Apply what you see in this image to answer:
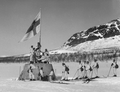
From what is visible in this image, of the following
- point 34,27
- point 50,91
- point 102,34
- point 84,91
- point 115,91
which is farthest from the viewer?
point 102,34

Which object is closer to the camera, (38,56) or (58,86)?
(58,86)

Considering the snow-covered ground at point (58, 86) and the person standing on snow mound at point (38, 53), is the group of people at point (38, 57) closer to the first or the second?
the person standing on snow mound at point (38, 53)

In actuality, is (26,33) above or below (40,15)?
below

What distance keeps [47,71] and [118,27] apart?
130696mm

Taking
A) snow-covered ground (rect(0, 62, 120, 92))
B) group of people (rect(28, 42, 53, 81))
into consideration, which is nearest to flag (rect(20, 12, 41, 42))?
group of people (rect(28, 42, 53, 81))

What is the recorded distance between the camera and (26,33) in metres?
19.6

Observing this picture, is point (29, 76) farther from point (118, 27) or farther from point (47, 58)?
point (118, 27)

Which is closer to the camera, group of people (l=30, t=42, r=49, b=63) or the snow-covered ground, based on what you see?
the snow-covered ground

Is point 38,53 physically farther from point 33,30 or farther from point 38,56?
point 33,30

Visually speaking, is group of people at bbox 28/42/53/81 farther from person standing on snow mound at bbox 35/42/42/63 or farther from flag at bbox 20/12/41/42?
flag at bbox 20/12/41/42

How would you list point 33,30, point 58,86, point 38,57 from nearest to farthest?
point 58,86, point 38,57, point 33,30

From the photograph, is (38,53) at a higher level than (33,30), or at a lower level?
lower

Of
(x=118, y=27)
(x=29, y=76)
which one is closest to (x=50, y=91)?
(x=29, y=76)

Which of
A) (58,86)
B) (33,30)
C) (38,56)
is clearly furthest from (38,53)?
(58,86)
